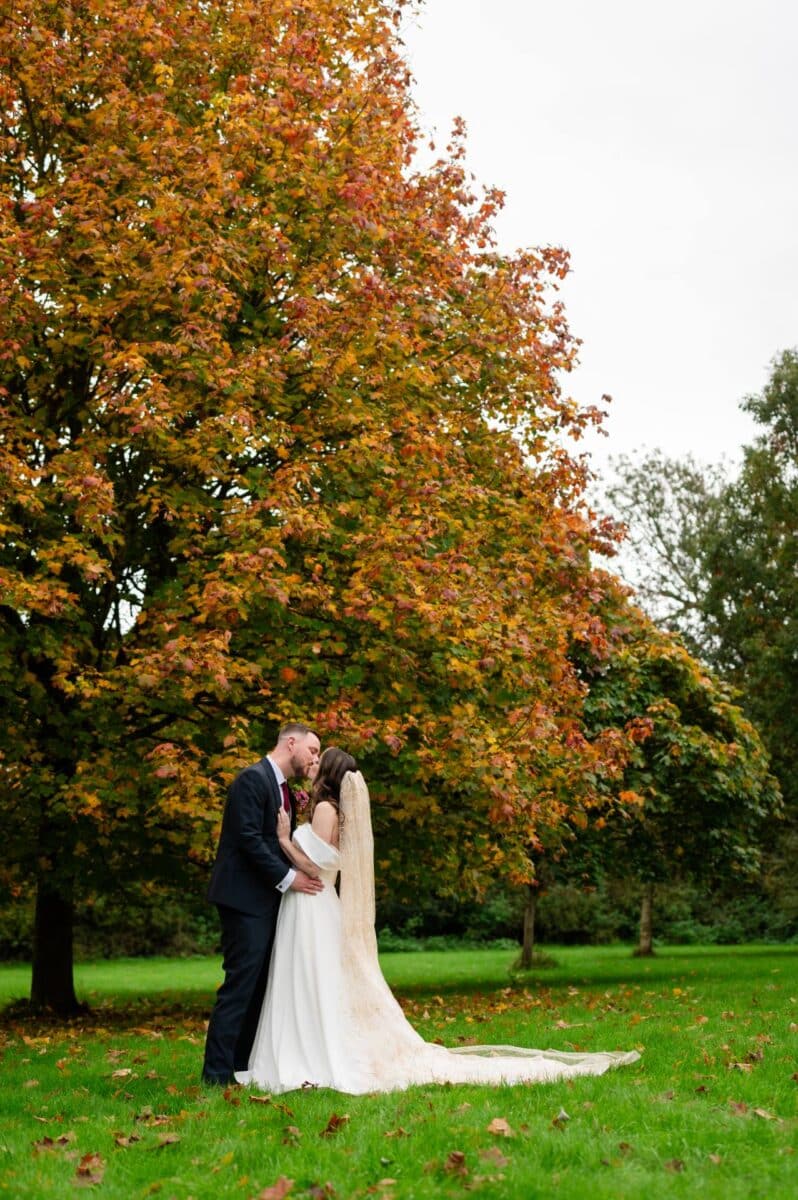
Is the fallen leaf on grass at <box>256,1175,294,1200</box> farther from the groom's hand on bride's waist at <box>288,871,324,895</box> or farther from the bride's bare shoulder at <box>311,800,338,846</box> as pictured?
the bride's bare shoulder at <box>311,800,338,846</box>

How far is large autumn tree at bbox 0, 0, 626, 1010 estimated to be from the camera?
1275cm

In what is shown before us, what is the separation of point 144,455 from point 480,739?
5.54 meters

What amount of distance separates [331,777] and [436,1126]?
3.13 meters

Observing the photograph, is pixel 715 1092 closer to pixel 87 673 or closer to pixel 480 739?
pixel 480 739

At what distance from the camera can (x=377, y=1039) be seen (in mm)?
8758

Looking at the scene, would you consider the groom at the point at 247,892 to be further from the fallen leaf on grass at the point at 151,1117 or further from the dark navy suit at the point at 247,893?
the fallen leaf on grass at the point at 151,1117

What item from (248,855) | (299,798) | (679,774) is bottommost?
(248,855)

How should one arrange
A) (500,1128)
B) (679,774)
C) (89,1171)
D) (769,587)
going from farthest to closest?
(769,587) → (679,774) → (500,1128) → (89,1171)

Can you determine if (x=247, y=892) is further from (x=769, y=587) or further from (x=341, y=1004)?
(x=769, y=587)

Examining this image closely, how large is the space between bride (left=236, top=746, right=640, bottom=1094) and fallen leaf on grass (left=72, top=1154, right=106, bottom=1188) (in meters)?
2.12

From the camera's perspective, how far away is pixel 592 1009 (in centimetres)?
1462

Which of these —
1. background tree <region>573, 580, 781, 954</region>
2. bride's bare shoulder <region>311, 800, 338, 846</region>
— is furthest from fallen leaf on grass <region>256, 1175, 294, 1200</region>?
background tree <region>573, 580, 781, 954</region>

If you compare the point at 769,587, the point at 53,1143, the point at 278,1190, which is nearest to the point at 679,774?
the point at 769,587

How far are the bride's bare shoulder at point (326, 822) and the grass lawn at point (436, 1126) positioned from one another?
6.22 feet
